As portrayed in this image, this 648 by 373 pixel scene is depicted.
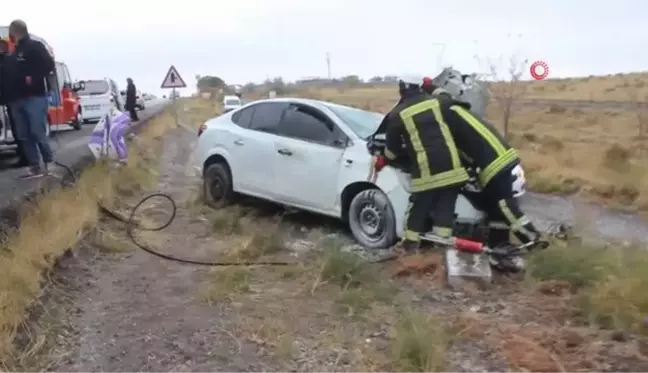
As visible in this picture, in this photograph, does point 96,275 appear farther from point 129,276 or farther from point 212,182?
point 212,182

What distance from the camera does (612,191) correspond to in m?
14.5

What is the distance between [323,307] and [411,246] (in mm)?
1575

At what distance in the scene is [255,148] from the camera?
962 centimetres

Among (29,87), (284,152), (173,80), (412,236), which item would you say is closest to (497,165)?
(412,236)

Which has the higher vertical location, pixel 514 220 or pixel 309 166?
pixel 309 166

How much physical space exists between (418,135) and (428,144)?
0.40 ft

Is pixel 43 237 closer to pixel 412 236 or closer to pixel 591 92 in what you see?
pixel 412 236

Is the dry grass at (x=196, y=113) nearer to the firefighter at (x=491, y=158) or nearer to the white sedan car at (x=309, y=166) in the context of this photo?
the white sedan car at (x=309, y=166)

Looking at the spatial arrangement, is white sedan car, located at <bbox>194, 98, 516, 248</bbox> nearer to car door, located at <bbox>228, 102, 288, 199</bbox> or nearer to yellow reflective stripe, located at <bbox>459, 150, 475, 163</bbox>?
car door, located at <bbox>228, 102, 288, 199</bbox>

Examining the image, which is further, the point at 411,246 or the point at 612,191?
the point at 612,191

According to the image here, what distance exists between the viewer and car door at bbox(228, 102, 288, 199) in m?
9.45

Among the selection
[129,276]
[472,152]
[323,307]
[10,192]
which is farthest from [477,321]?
[10,192]

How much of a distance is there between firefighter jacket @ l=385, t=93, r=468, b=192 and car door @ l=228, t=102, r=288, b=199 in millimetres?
2456

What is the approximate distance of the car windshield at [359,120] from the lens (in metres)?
8.66
